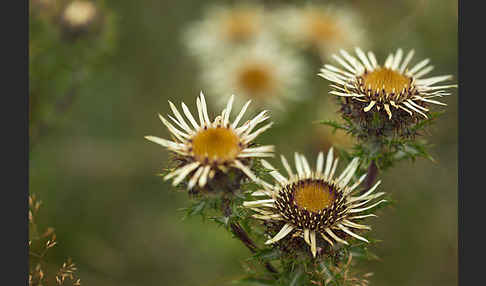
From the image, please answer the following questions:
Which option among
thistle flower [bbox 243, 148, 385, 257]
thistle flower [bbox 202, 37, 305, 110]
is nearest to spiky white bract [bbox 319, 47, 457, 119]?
thistle flower [bbox 243, 148, 385, 257]

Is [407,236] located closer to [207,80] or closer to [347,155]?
[347,155]

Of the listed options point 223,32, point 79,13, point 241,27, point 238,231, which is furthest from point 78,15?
point 238,231

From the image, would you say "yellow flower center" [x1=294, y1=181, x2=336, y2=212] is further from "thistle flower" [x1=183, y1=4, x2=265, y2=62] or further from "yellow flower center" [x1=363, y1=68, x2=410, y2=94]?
"thistle flower" [x1=183, y1=4, x2=265, y2=62]

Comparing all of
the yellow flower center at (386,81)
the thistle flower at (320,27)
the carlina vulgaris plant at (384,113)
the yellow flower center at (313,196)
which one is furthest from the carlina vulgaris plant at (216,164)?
the thistle flower at (320,27)

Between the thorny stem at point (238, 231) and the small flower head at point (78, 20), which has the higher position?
the small flower head at point (78, 20)

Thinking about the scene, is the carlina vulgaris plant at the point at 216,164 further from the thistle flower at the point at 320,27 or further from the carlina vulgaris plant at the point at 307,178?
the thistle flower at the point at 320,27

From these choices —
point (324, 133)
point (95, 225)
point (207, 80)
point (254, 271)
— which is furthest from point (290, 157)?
point (254, 271)
